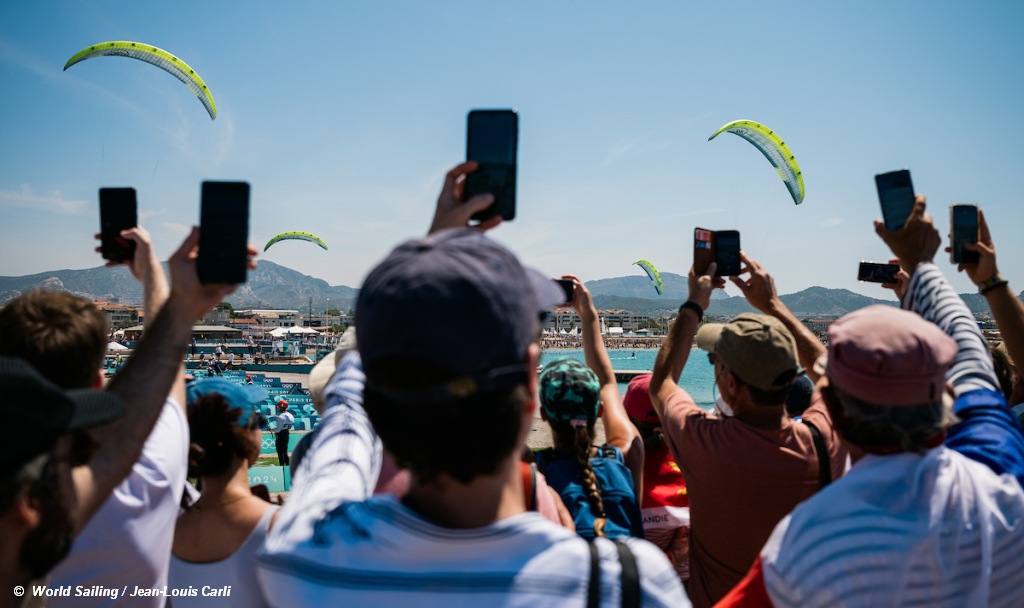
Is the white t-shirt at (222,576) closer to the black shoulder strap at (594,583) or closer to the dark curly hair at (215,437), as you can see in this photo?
the dark curly hair at (215,437)

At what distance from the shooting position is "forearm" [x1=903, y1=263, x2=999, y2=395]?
180cm

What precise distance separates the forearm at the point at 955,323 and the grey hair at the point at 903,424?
1.19 ft

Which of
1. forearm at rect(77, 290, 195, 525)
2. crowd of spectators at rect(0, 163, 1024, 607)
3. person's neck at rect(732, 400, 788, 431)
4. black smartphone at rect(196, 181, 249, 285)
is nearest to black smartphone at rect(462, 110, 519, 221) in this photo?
crowd of spectators at rect(0, 163, 1024, 607)

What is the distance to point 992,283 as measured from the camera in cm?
241

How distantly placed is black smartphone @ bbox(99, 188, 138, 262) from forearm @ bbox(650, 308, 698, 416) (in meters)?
2.15

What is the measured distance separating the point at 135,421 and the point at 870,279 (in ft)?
11.1

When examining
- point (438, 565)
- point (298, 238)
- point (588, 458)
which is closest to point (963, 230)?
point (588, 458)

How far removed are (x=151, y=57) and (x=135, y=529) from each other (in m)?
16.7

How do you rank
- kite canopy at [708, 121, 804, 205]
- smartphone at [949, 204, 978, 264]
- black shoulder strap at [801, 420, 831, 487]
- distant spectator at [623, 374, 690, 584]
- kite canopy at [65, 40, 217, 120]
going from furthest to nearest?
1. kite canopy at [708, 121, 804, 205]
2. kite canopy at [65, 40, 217, 120]
3. distant spectator at [623, 374, 690, 584]
4. smartphone at [949, 204, 978, 264]
5. black shoulder strap at [801, 420, 831, 487]

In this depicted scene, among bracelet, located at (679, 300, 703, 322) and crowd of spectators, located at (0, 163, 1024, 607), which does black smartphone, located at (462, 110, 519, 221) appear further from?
bracelet, located at (679, 300, 703, 322)

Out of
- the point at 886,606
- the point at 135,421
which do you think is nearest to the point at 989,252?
the point at 886,606

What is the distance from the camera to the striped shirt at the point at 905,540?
1326mm

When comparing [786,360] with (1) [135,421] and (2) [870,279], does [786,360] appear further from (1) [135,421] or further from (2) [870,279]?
(1) [135,421]

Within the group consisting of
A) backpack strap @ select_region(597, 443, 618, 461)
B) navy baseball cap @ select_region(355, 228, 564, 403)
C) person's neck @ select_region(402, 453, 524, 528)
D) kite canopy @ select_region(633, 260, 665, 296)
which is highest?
navy baseball cap @ select_region(355, 228, 564, 403)
